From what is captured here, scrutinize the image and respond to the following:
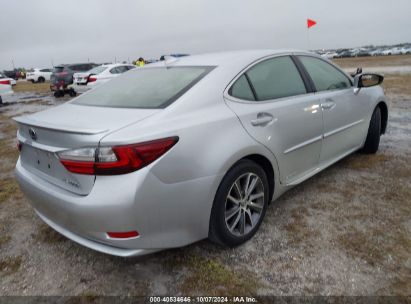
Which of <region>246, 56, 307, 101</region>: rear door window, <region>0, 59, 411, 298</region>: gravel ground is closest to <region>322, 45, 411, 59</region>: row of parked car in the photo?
<region>246, 56, 307, 101</region>: rear door window

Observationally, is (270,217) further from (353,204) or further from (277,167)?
(353,204)

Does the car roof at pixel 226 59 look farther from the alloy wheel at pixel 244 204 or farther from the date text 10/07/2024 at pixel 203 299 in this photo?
the date text 10/07/2024 at pixel 203 299

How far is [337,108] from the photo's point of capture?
348 centimetres

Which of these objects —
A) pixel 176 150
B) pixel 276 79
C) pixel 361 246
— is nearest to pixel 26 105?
pixel 276 79

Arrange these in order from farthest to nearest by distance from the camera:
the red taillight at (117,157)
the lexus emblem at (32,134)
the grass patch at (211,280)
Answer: the lexus emblem at (32,134) → the grass patch at (211,280) → the red taillight at (117,157)

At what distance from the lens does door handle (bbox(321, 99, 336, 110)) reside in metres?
3.28

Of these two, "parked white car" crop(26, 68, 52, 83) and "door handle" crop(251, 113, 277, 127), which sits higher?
"door handle" crop(251, 113, 277, 127)

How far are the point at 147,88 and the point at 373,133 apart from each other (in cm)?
323

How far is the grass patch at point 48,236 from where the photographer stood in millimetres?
2848

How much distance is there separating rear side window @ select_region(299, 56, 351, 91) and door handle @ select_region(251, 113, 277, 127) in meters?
1.00

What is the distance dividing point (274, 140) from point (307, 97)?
75cm

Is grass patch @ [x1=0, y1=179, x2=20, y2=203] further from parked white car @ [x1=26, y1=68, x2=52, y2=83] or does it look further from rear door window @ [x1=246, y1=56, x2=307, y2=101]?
parked white car @ [x1=26, y1=68, x2=52, y2=83]

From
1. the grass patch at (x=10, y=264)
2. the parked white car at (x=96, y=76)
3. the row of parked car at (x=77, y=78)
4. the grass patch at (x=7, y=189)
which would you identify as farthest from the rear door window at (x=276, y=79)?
the parked white car at (x=96, y=76)

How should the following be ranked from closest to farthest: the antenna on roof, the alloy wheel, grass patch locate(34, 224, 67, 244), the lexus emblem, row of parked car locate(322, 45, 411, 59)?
the lexus emblem, the alloy wheel, grass patch locate(34, 224, 67, 244), the antenna on roof, row of parked car locate(322, 45, 411, 59)
